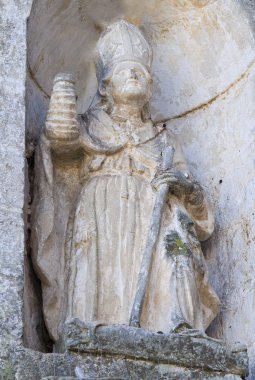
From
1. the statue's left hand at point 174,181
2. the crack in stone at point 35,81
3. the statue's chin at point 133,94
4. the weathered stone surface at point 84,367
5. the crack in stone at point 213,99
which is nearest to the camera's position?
the weathered stone surface at point 84,367

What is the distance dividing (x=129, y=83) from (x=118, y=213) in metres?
0.91

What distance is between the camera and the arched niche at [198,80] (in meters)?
9.72

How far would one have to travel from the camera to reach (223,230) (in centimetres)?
982

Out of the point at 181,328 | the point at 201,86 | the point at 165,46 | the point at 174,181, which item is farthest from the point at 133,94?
the point at 181,328

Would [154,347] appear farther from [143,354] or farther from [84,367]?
[84,367]

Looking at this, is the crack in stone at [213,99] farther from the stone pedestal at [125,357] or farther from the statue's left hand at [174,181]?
the stone pedestal at [125,357]

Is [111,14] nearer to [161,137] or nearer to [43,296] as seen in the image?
[161,137]

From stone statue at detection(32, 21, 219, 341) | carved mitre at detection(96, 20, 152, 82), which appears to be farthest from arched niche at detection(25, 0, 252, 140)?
stone statue at detection(32, 21, 219, 341)

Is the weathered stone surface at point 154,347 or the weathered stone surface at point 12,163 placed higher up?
the weathered stone surface at point 12,163

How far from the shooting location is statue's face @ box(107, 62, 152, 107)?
9391mm

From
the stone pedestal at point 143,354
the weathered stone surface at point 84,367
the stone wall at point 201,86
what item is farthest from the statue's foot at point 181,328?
the stone wall at point 201,86

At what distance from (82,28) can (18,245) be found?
2454 millimetres

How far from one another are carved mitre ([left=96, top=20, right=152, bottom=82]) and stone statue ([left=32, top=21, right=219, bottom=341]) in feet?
0.03

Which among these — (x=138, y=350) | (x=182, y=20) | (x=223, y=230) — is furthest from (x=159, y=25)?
(x=138, y=350)
